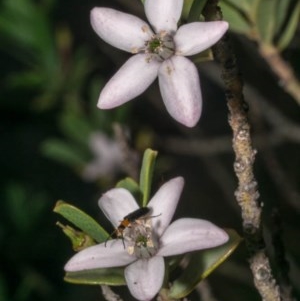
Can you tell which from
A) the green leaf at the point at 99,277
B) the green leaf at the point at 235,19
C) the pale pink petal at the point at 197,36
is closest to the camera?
the pale pink petal at the point at 197,36

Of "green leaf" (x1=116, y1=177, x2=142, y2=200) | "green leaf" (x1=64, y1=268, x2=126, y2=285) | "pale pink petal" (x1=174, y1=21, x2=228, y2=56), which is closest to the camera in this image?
"pale pink petal" (x1=174, y1=21, x2=228, y2=56)

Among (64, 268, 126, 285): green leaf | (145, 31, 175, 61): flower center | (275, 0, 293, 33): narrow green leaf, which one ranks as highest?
(275, 0, 293, 33): narrow green leaf

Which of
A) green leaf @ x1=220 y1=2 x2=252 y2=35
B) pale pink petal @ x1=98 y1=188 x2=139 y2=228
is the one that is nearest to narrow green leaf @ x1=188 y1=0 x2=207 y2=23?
pale pink petal @ x1=98 y1=188 x2=139 y2=228

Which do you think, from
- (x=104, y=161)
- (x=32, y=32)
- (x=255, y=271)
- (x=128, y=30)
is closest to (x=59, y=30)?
(x=32, y=32)

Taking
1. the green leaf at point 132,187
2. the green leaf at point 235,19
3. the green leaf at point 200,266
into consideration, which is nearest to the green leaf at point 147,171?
the green leaf at point 132,187

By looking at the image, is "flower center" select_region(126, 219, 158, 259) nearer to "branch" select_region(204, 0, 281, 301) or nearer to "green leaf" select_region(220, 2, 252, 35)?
"branch" select_region(204, 0, 281, 301)

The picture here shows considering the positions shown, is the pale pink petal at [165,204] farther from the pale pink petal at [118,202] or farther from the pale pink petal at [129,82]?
the pale pink petal at [129,82]

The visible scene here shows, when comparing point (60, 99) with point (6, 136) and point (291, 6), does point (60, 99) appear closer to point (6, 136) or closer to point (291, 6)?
point (291, 6)
